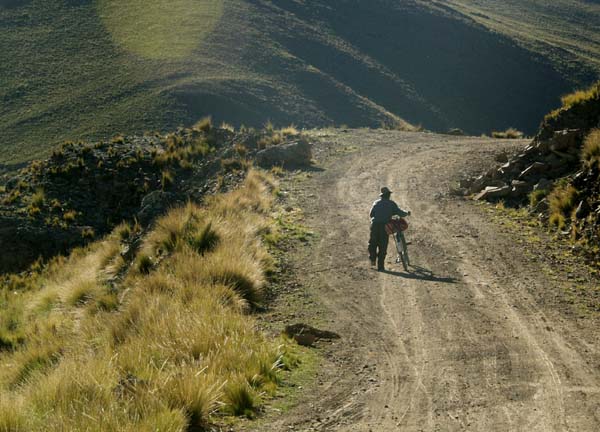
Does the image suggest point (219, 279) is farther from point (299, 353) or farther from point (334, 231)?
point (334, 231)

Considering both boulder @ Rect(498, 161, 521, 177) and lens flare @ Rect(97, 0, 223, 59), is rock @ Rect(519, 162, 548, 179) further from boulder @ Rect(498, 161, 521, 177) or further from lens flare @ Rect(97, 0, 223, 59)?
lens flare @ Rect(97, 0, 223, 59)

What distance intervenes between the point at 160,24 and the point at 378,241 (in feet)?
222

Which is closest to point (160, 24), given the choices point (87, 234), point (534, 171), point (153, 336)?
point (87, 234)

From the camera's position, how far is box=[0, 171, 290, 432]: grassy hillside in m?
6.55

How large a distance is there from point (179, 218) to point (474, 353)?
30.5ft

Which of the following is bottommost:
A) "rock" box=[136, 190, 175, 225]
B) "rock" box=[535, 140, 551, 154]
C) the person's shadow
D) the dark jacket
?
"rock" box=[136, 190, 175, 225]

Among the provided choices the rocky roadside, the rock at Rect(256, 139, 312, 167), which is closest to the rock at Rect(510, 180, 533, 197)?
the rocky roadside

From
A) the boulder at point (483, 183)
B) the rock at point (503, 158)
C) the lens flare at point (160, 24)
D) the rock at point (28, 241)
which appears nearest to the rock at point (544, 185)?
the boulder at point (483, 183)

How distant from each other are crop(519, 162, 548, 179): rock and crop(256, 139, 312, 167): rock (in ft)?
31.5

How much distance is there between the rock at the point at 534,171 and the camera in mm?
17562

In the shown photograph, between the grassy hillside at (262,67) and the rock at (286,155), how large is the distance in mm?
28947

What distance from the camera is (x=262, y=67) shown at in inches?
2751

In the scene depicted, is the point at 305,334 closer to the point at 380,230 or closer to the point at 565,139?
the point at 380,230

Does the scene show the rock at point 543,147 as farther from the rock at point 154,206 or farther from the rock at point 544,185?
the rock at point 154,206
